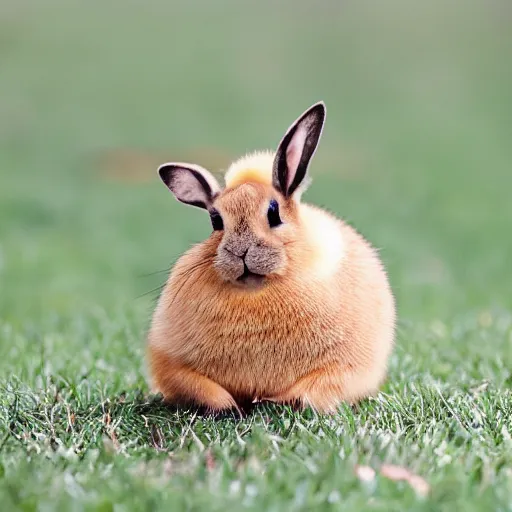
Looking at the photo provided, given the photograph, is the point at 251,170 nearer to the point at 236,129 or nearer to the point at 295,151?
the point at 295,151

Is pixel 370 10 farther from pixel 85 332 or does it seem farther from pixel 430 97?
pixel 85 332

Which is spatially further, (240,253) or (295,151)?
(295,151)

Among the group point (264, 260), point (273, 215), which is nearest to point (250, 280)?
point (264, 260)

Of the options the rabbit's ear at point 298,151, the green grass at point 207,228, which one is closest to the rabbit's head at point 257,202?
the rabbit's ear at point 298,151

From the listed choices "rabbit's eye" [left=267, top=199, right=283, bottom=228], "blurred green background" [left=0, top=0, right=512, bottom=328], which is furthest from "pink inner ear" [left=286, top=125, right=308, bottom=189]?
"blurred green background" [left=0, top=0, right=512, bottom=328]

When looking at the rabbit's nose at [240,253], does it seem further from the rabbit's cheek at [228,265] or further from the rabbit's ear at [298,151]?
the rabbit's ear at [298,151]

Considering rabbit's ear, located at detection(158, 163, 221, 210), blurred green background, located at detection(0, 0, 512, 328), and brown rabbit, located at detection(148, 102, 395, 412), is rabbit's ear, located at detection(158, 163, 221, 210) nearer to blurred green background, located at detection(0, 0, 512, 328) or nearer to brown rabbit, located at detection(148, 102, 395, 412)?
brown rabbit, located at detection(148, 102, 395, 412)

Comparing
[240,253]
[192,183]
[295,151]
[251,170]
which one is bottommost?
[240,253]

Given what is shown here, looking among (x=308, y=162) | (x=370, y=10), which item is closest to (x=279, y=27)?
(x=370, y=10)
